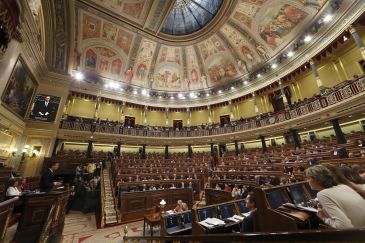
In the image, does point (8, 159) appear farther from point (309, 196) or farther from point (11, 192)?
point (309, 196)

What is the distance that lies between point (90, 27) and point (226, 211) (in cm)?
1767

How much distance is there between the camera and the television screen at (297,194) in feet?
10.6

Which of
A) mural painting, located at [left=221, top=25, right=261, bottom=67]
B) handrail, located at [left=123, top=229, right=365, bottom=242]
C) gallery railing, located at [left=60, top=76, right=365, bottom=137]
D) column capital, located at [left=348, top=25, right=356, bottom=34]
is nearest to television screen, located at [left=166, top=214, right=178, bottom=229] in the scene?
handrail, located at [left=123, top=229, right=365, bottom=242]

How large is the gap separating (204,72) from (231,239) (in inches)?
823

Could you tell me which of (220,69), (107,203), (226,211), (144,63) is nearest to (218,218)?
(226,211)

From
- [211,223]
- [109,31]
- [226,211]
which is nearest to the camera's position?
[211,223]

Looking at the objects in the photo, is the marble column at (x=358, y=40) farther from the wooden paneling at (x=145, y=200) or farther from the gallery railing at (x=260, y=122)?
the wooden paneling at (x=145, y=200)

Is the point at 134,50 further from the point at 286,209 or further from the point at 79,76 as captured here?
the point at 286,209

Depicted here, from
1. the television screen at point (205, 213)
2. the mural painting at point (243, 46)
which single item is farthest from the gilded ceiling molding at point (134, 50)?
the television screen at point (205, 213)

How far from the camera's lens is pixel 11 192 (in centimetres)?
482

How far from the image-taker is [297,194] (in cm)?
336

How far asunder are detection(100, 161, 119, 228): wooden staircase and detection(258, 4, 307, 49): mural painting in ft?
57.0

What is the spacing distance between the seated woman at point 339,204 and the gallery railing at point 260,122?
10.1 m

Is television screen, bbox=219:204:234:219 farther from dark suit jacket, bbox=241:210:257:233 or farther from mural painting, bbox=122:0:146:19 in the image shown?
mural painting, bbox=122:0:146:19
